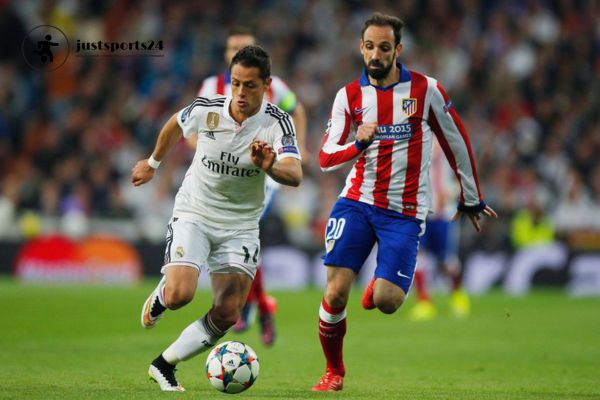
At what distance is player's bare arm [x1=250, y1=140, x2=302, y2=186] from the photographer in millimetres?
6652

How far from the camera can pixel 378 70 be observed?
7.64 meters

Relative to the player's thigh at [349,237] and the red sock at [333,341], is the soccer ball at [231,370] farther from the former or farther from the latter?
the player's thigh at [349,237]

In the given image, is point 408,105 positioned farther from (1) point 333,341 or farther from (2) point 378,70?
(1) point 333,341

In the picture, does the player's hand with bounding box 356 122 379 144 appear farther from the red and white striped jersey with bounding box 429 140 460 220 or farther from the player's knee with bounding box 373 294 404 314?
the red and white striped jersey with bounding box 429 140 460 220

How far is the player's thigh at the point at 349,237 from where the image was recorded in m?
7.67

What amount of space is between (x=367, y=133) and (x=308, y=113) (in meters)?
14.0

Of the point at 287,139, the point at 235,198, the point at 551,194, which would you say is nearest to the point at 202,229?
the point at 235,198

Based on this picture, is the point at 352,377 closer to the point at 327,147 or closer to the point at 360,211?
the point at 360,211

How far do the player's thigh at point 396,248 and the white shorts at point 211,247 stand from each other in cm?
89

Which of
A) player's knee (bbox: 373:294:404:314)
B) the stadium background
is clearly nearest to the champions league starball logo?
the stadium background

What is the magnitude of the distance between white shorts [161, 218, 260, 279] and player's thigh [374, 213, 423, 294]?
892 millimetres

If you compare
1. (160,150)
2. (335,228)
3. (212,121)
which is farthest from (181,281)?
(335,228)

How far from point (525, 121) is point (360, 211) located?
13595mm

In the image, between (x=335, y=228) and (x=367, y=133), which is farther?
(x=335, y=228)
